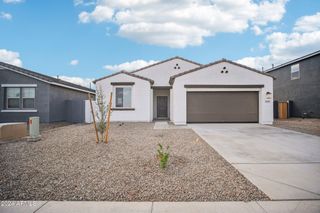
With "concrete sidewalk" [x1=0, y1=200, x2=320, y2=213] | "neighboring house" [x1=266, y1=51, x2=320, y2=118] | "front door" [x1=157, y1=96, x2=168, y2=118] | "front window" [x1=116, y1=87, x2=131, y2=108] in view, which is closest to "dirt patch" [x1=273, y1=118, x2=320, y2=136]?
"neighboring house" [x1=266, y1=51, x2=320, y2=118]

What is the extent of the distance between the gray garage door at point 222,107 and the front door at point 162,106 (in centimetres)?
505

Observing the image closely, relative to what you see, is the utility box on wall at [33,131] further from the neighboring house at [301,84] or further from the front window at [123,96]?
the neighboring house at [301,84]

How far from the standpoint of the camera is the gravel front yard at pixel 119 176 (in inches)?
130

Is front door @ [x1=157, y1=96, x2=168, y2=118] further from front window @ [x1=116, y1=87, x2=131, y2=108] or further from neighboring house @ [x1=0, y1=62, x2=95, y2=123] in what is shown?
neighboring house @ [x1=0, y1=62, x2=95, y2=123]

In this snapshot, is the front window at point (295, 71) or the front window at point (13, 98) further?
the front window at point (295, 71)

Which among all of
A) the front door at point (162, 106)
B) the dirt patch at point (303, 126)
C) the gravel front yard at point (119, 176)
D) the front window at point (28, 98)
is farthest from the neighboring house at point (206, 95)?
the gravel front yard at point (119, 176)

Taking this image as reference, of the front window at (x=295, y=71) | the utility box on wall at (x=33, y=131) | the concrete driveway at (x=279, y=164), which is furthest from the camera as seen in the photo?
the front window at (x=295, y=71)

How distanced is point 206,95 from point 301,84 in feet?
37.9

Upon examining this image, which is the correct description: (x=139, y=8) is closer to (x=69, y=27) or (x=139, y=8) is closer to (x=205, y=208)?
(x=69, y=27)

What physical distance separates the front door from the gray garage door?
505 centimetres

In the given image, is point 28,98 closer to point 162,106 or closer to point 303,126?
point 162,106

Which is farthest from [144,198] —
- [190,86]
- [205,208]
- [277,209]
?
[190,86]

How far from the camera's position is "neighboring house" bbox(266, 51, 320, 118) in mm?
17047

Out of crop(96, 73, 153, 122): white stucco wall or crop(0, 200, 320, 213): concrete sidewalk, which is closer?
crop(0, 200, 320, 213): concrete sidewalk
